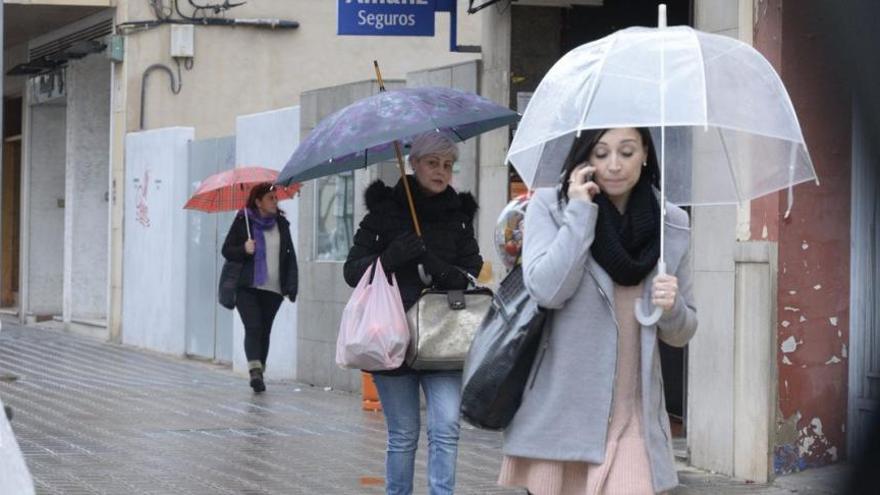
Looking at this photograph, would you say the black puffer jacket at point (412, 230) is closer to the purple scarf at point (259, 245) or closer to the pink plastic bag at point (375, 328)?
the pink plastic bag at point (375, 328)

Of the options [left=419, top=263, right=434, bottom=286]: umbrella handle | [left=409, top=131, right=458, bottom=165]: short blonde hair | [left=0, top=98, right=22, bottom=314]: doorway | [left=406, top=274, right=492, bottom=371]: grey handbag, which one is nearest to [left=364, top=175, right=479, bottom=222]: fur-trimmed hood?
[left=409, top=131, right=458, bottom=165]: short blonde hair

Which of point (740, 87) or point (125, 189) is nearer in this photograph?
point (740, 87)

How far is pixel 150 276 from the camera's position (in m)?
19.1

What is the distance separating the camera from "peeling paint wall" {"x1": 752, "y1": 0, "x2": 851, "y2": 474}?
8.59 metres

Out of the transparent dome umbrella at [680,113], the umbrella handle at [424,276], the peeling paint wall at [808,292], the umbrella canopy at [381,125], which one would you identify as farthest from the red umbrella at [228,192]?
the transparent dome umbrella at [680,113]

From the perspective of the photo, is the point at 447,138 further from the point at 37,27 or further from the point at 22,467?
the point at 37,27

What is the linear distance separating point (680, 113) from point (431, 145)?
212cm

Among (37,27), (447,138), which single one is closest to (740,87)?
(447,138)

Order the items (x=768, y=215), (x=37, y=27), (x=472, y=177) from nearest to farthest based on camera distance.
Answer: (x=768, y=215) → (x=472, y=177) → (x=37, y=27)

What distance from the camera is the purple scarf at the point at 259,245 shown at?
1338 cm

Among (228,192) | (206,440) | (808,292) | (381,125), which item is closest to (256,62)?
(228,192)

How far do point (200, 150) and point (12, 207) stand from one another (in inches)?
443

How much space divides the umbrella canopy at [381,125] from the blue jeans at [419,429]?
2.97ft

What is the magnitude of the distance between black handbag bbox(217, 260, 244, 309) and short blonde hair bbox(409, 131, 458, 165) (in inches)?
285
